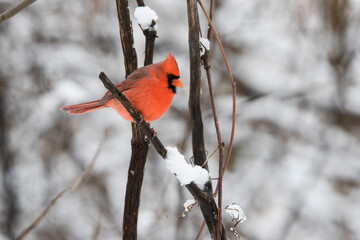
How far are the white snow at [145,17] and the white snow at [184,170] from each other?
1.78 ft

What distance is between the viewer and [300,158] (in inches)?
193

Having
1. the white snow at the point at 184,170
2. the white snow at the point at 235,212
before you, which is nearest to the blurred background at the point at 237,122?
the white snow at the point at 235,212

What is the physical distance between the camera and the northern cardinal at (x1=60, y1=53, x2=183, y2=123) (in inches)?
68.1

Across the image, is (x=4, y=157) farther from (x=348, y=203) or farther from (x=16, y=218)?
(x=348, y=203)

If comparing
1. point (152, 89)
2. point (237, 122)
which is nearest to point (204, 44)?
point (152, 89)

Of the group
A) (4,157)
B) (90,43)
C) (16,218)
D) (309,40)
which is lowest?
(16,218)

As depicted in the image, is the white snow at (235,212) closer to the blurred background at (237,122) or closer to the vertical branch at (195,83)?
the vertical branch at (195,83)

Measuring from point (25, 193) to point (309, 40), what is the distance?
3.53 m

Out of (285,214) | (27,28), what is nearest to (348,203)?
(285,214)

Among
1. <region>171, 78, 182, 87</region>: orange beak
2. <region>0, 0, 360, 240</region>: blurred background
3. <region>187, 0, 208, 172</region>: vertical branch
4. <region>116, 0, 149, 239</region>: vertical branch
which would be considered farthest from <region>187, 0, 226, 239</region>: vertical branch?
<region>0, 0, 360, 240</region>: blurred background

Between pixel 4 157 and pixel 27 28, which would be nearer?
pixel 4 157

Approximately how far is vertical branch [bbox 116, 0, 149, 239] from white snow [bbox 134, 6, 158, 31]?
82mm

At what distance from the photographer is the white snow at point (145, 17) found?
1517mm

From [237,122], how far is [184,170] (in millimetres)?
3758
